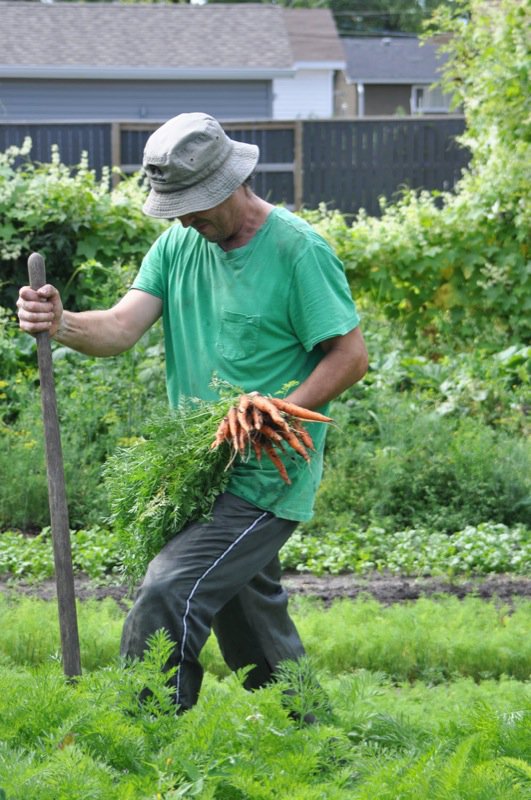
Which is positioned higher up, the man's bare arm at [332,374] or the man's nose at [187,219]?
the man's nose at [187,219]

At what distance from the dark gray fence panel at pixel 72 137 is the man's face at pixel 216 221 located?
609 inches

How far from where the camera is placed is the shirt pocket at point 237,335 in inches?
160

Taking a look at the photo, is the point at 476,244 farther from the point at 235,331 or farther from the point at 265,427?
the point at 265,427

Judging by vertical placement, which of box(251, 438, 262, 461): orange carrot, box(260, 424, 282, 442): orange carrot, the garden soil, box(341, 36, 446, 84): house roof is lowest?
box(341, 36, 446, 84): house roof

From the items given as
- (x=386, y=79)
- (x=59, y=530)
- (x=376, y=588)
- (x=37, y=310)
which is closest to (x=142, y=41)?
(x=386, y=79)

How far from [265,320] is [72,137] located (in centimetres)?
1588

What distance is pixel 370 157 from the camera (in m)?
20.3

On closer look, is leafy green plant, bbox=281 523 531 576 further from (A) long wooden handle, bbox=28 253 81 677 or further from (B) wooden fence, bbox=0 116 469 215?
(B) wooden fence, bbox=0 116 469 215

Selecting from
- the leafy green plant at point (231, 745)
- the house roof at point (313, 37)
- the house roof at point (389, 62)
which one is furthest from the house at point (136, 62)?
the leafy green plant at point (231, 745)

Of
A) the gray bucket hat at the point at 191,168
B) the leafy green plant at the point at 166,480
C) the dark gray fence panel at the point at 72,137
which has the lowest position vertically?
the dark gray fence panel at the point at 72,137

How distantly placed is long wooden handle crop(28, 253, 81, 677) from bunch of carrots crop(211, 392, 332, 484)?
1.62 feet

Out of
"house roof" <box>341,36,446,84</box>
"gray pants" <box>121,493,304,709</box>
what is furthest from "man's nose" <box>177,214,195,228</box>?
"house roof" <box>341,36,446,84</box>

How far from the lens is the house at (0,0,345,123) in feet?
97.9

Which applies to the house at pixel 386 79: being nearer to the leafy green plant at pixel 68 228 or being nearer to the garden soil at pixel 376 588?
the leafy green plant at pixel 68 228
